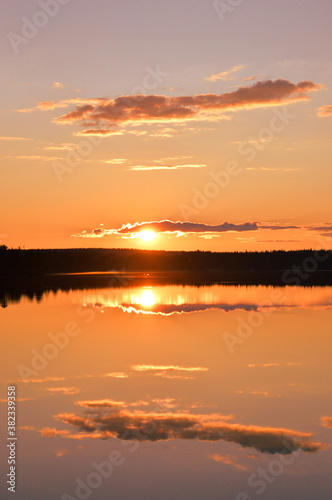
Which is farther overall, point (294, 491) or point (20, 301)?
point (20, 301)

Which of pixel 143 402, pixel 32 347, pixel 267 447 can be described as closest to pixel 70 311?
pixel 32 347

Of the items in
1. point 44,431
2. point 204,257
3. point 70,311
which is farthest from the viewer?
point 204,257

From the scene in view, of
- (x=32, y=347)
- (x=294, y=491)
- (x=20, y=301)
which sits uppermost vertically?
(x=20, y=301)

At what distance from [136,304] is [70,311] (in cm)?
737

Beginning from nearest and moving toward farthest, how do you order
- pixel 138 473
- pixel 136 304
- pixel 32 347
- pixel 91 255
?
pixel 138 473
pixel 32 347
pixel 136 304
pixel 91 255

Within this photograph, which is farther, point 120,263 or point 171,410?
point 120,263

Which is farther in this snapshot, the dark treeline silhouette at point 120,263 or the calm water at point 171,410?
the dark treeline silhouette at point 120,263

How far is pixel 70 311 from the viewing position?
Answer: 1361 inches

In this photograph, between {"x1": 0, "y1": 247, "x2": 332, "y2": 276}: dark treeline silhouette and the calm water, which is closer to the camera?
the calm water

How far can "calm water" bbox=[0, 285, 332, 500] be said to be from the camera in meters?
10.5

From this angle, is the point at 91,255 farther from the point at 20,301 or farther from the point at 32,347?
the point at 32,347

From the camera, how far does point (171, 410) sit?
46.9 ft

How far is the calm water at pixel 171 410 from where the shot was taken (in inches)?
413

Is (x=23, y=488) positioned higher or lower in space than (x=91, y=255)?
lower
